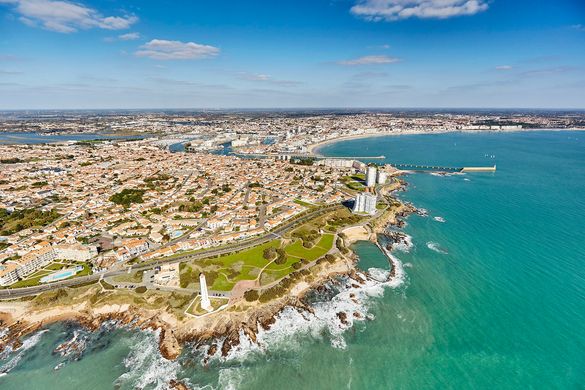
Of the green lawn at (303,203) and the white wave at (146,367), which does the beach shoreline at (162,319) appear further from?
the green lawn at (303,203)

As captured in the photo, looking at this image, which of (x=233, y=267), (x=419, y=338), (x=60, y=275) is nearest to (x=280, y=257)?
(x=233, y=267)

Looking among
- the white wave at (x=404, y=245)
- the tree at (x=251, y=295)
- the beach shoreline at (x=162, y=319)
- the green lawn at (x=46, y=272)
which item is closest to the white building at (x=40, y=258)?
the green lawn at (x=46, y=272)

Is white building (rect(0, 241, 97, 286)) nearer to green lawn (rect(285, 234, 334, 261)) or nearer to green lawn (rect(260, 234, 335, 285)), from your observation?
green lawn (rect(260, 234, 335, 285))

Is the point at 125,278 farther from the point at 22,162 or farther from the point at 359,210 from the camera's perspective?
the point at 22,162

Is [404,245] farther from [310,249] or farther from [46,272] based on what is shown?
[46,272]

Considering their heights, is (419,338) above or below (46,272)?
below

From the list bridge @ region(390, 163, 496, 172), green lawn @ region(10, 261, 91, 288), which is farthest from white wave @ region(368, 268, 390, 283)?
bridge @ region(390, 163, 496, 172)

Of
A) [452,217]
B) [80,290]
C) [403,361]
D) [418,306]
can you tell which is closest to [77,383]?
[80,290]
